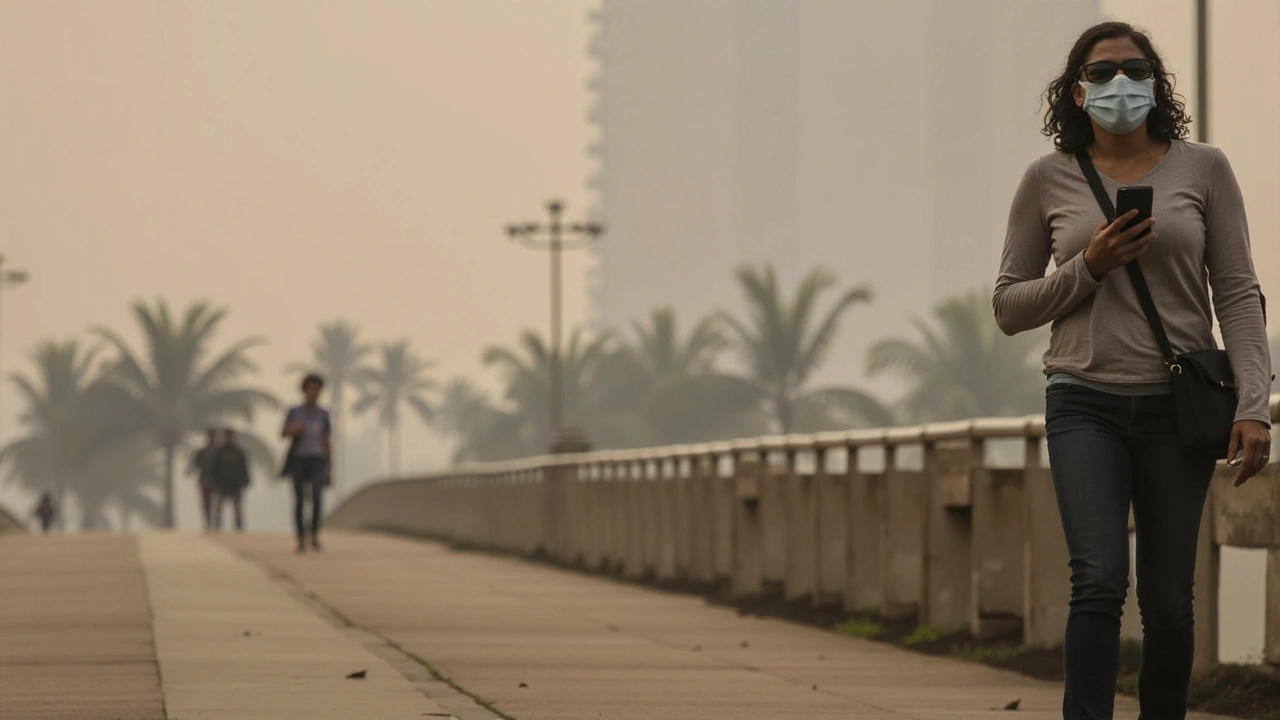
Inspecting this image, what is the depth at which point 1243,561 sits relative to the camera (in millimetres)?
8859

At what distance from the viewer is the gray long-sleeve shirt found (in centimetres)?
592

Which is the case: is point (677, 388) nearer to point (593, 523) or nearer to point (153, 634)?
point (593, 523)

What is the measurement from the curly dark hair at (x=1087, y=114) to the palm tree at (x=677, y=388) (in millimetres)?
65643

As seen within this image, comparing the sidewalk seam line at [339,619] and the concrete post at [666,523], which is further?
the concrete post at [666,523]

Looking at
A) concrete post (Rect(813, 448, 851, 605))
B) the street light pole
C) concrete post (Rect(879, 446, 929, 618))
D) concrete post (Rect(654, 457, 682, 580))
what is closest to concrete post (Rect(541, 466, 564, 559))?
concrete post (Rect(654, 457, 682, 580))

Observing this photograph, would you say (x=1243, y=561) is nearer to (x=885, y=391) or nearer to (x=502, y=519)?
(x=502, y=519)

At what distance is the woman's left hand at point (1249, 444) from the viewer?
582 cm

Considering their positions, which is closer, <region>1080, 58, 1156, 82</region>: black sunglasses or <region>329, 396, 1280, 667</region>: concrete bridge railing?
<region>1080, 58, 1156, 82</region>: black sunglasses

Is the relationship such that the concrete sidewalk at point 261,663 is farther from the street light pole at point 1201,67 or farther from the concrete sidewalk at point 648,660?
the street light pole at point 1201,67

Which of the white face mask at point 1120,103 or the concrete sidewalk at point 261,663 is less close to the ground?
the white face mask at point 1120,103

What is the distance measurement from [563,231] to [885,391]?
144 meters

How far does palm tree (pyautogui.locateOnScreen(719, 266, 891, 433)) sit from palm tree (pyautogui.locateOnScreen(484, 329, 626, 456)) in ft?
30.4

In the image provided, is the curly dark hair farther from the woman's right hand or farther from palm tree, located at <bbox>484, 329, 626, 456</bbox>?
palm tree, located at <bbox>484, 329, 626, 456</bbox>

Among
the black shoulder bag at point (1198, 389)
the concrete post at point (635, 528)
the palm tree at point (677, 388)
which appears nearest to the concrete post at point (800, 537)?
the concrete post at point (635, 528)
